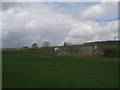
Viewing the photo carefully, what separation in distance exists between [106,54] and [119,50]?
3083 millimetres

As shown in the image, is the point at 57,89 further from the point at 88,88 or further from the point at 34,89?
the point at 88,88

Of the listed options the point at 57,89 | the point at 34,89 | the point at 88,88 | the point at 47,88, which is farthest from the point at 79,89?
the point at 34,89

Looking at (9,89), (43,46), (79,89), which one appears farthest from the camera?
(43,46)

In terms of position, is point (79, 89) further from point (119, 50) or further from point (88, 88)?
point (119, 50)

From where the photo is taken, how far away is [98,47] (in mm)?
44062

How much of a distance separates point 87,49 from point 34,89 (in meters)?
41.1

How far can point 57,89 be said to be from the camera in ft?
20.9

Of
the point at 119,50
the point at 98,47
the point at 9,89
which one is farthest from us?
the point at 98,47

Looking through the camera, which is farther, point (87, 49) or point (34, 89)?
point (87, 49)

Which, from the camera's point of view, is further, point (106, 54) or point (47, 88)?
point (106, 54)

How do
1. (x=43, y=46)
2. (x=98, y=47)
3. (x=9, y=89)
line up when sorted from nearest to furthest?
(x=9, y=89) → (x=98, y=47) → (x=43, y=46)

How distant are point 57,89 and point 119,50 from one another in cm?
3222

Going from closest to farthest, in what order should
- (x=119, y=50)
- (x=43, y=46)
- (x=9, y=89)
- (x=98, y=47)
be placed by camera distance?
(x=9, y=89)
(x=119, y=50)
(x=98, y=47)
(x=43, y=46)

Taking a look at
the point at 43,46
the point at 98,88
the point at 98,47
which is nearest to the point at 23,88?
the point at 98,88
